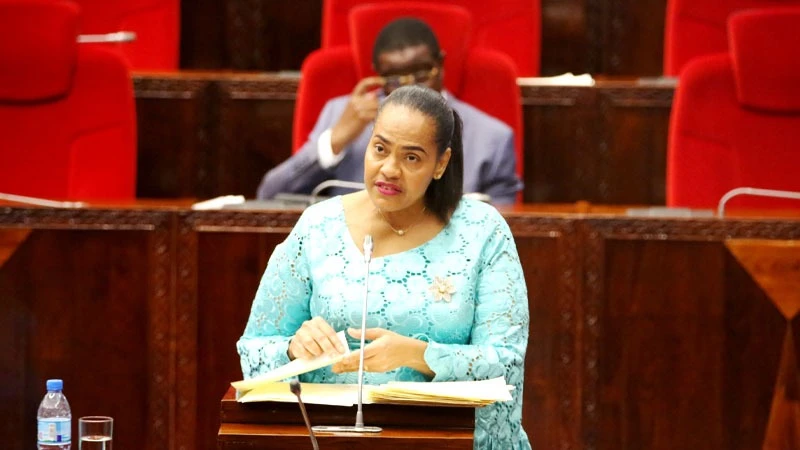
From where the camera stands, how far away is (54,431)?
7.27 feet

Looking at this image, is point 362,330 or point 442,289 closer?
point 362,330

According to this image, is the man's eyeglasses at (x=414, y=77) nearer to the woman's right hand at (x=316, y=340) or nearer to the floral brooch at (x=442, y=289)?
the floral brooch at (x=442, y=289)

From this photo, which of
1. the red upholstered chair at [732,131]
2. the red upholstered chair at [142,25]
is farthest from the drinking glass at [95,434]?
the red upholstered chair at [142,25]

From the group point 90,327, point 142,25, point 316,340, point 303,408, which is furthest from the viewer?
point 142,25

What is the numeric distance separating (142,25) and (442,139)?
8.26 feet

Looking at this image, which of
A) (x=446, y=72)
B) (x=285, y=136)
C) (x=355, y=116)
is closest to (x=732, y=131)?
(x=446, y=72)

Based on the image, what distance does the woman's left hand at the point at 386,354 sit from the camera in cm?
170

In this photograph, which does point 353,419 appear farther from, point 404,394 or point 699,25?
point 699,25

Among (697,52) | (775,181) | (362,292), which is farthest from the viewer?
(697,52)

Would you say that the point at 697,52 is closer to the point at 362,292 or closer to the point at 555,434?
the point at 555,434

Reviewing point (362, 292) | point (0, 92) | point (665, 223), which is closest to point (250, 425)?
point (362, 292)

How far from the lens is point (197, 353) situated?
2.68 m

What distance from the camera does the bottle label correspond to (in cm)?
218

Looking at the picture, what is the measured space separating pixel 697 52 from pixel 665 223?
4.48 ft
